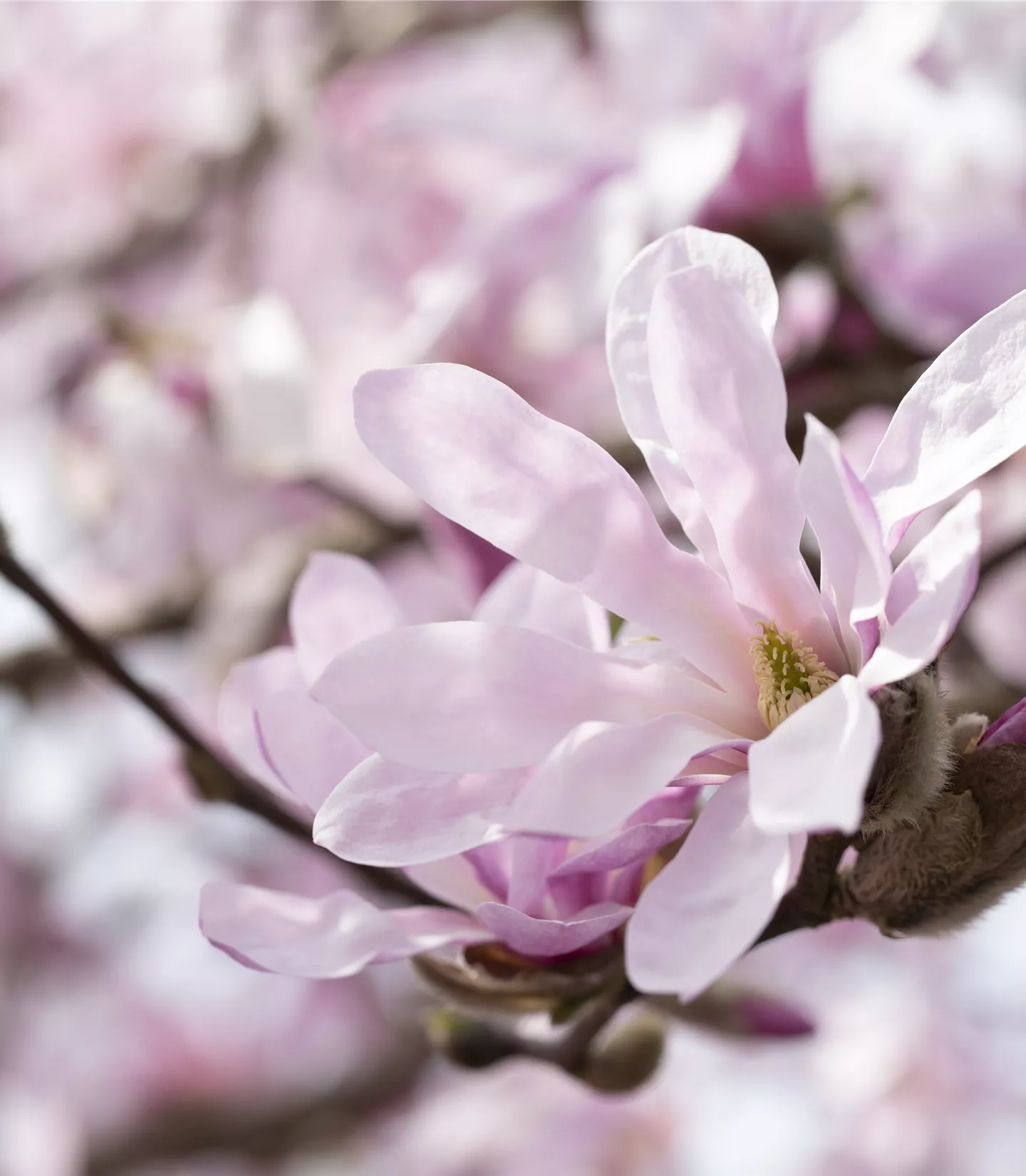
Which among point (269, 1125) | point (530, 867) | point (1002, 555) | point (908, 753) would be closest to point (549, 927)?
point (530, 867)

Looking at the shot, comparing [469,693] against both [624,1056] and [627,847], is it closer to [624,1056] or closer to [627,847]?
[627,847]

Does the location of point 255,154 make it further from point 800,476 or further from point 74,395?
point 800,476

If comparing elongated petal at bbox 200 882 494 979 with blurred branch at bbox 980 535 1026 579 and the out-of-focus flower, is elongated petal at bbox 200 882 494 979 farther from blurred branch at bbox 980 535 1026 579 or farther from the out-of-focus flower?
the out-of-focus flower

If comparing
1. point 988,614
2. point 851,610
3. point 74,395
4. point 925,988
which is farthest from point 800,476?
point 925,988

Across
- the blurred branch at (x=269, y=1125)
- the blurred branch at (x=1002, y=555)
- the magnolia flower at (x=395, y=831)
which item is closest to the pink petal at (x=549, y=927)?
the magnolia flower at (x=395, y=831)

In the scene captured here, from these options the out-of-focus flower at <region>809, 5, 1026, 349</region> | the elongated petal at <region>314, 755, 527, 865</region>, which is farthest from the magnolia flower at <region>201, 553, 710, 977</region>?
the out-of-focus flower at <region>809, 5, 1026, 349</region>

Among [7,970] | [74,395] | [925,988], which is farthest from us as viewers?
[7,970]
